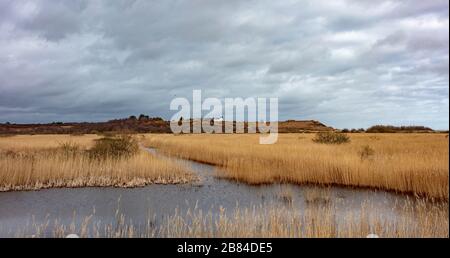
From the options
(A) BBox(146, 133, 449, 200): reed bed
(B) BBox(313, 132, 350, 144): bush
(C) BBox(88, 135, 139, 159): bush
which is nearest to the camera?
(A) BBox(146, 133, 449, 200): reed bed

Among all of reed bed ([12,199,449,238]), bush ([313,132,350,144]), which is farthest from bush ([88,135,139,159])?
bush ([313,132,350,144])

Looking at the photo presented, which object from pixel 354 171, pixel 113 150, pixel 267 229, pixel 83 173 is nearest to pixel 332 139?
pixel 354 171

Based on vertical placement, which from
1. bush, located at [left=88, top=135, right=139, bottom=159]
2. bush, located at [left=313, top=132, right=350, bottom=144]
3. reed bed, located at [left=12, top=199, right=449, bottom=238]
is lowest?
reed bed, located at [left=12, top=199, right=449, bottom=238]

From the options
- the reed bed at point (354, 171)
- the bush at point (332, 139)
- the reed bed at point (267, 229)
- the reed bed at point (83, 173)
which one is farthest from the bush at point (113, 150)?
the bush at point (332, 139)

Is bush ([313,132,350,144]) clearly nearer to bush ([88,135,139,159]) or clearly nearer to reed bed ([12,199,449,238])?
bush ([88,135,139,159])

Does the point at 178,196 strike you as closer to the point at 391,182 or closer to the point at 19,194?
the point at 19,194

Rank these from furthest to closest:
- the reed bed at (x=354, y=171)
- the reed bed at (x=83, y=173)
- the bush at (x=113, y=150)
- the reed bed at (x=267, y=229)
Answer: the bush at (x=113, y=150)
the reed bed at (x=83, y=173)
the reed bed at (x=354, y=171)
the reed bed at (x=267, y=229)

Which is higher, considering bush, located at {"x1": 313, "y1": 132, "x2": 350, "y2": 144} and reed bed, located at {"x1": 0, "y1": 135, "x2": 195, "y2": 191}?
bush, located at {"x1": 313, "y1": 132, "x2": 350, "y2": 144}

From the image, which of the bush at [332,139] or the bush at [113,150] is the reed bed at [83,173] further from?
the bush at [332,139]

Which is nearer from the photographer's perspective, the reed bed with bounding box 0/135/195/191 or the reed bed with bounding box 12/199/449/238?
the reed bed with bounding box 12/199/449/238

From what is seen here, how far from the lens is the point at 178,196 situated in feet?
40.5

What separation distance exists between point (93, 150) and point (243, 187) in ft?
31.5
